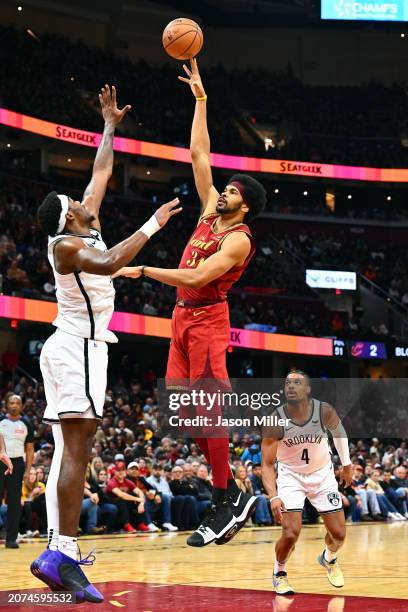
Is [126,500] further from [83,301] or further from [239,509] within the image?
[83,301]

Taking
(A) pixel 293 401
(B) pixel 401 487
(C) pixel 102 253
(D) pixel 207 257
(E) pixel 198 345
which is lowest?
(B) pixel 401 487

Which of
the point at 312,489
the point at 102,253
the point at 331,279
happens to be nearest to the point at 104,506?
the point at 312,489

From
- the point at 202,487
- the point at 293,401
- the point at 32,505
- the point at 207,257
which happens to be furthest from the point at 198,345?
the point at 202,487

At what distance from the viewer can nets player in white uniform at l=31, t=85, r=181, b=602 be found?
6051 mm

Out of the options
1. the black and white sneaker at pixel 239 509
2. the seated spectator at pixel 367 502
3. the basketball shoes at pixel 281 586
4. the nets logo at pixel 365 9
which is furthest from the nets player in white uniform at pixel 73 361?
the nets logo at pixel 365 9

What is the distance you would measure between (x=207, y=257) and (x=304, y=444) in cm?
331

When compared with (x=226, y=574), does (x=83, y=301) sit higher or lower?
higher

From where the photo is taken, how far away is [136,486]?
1581 centimetres

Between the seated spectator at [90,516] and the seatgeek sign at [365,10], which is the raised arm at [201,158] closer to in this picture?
the seated spectator at [90,516]

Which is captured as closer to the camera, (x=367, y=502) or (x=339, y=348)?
(x=367, y=502)

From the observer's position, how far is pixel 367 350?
34.5 metres

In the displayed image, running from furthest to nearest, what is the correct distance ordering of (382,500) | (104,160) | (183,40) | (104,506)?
(382,500), (104,506), (104,160), (183,40)

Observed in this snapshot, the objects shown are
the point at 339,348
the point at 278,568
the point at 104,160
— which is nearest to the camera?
the point at 104,160

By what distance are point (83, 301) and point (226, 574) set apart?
4665 mm
